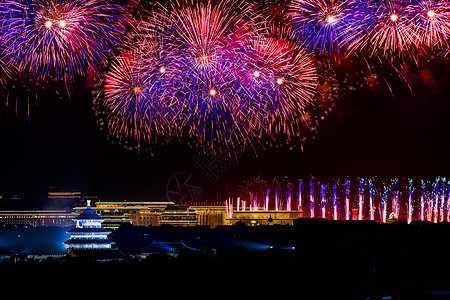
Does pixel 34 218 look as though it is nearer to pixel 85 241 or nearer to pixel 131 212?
pixel 131 212

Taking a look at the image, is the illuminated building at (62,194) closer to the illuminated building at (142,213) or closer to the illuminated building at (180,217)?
the illuminated building at (142,213)

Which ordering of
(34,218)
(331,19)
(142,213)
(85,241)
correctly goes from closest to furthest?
1. (331,19)
2. (85,241)
3. (142,213)
4. (34,218)

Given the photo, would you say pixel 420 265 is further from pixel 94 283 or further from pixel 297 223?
pixel 94 283

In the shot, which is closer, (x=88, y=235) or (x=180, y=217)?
(x=88, y=235)

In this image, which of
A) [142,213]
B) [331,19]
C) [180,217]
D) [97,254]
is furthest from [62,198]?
[331,19]

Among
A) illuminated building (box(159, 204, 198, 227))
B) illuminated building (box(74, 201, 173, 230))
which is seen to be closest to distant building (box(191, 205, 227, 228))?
illuminated building (box(159, 204, 198, 227))

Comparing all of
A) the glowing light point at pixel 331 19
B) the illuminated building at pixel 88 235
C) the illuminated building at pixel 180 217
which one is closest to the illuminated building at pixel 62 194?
the illuminated building at pixel 180 217

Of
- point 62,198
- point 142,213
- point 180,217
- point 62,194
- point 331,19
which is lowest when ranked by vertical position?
point 180,217
